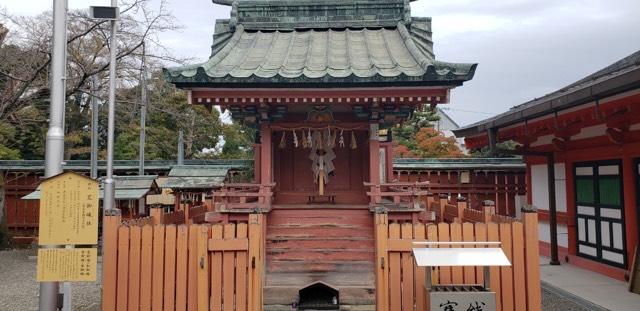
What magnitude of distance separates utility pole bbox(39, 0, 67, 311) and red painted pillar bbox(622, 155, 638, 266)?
10694mm

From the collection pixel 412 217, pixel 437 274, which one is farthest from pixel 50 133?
pixel 412 217

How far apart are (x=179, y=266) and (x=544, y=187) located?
1183cm

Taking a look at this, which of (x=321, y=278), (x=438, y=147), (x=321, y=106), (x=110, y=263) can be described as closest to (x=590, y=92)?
(x=321, y=106)

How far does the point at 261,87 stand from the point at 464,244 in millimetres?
4730

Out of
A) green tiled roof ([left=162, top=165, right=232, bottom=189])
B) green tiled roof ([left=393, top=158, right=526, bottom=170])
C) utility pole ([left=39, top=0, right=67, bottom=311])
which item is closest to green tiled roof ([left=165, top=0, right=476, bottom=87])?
utility pole ([left=39, top=0, right=67, bottom=311])

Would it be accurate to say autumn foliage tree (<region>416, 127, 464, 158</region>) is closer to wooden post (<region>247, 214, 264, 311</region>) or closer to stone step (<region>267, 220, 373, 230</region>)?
stone step (<region>267, 220, 373, 230</region>)

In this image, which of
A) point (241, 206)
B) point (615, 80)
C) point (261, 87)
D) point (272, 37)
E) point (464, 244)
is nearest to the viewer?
point (464, 244)

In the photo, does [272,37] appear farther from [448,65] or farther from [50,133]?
[50,133]

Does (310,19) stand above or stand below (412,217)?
above

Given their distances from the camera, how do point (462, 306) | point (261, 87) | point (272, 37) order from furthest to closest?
1. point (272, 37)
2. point (261, 87)
3. point (462, 306)

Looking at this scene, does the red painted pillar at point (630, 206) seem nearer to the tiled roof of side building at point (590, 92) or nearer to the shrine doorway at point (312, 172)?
the tiled roof of side building at point (590, 92)

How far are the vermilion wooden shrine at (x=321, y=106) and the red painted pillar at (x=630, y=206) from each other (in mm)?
4551

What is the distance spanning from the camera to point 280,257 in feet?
28.7

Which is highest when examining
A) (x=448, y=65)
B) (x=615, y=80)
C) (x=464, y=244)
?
(x=448, y=65)
